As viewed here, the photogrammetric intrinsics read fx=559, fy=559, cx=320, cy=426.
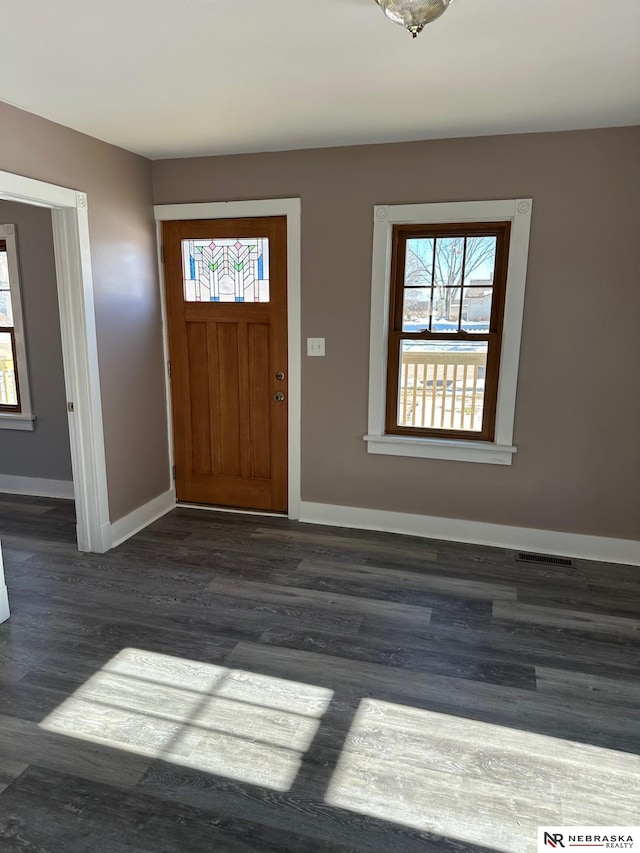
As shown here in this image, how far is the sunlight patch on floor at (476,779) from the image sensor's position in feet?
5.62

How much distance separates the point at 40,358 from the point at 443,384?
3022 mm

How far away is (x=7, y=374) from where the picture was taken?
4.47 meters

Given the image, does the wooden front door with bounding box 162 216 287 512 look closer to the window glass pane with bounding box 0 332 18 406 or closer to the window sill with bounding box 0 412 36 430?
the window sill with bounding box 0 412 36 430

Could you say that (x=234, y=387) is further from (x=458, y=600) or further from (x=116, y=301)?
(x=458, y=600)

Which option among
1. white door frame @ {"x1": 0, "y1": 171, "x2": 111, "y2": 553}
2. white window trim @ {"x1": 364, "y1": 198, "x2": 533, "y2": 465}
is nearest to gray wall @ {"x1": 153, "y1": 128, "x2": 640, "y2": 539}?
white window trim @ {"x1": 364, "y1": 198, "x2": 533, "y2": 465}

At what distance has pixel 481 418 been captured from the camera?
3596mm

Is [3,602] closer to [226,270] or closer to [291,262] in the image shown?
[226,270]

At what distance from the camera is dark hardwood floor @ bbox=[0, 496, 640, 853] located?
67.8 inches

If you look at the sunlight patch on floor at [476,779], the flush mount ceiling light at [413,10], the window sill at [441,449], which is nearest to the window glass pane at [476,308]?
the window sill at [441,449]

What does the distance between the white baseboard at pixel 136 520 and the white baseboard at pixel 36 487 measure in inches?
33.0

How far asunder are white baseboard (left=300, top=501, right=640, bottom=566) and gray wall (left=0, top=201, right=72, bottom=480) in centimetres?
207

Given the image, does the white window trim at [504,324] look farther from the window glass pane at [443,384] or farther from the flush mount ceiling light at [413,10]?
the flush mount ceiling light at [413,10]

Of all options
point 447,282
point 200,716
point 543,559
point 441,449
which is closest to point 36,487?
point 200,716

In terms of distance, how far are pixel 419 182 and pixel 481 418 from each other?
1499 mm
